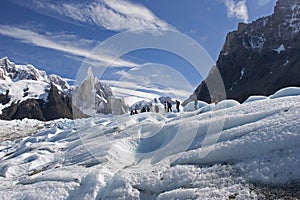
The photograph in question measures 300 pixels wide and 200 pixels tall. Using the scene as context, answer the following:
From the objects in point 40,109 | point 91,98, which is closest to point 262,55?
point 91,98

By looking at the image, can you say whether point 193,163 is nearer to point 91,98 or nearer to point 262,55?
point 91,98

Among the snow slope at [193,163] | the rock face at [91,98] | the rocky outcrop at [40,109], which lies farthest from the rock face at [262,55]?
the snow slope at [193,163]

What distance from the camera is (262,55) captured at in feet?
488

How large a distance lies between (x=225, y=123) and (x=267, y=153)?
246cm

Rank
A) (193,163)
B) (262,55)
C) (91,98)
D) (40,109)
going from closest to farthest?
(193,163) → (91,98) → (262,55) → (40,109)

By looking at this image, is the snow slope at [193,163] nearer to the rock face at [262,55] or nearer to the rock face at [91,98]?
the rock face at [91,98]

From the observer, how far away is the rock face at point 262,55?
12489cm

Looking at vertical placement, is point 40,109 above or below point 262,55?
below

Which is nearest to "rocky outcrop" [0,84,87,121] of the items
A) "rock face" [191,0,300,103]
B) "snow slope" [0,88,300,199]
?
"rock face" [191,0,300,103]

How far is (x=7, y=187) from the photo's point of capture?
27.9ft

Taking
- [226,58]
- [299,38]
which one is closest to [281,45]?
[299,38]

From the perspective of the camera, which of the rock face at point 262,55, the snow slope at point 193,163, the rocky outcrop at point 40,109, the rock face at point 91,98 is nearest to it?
the snow slope at point 193,163

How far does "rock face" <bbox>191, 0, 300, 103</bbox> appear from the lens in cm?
12489

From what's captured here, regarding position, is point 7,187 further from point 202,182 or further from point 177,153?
point 202,182
